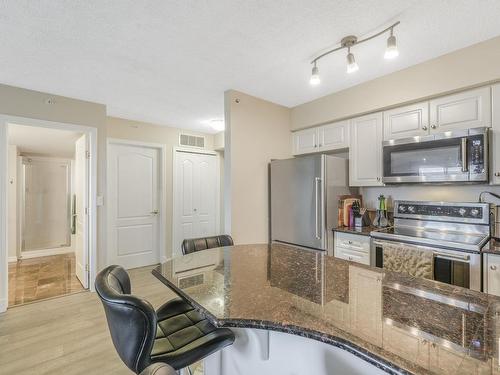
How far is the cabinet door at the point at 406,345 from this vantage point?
2.02ft

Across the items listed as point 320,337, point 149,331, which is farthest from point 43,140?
point 320,337

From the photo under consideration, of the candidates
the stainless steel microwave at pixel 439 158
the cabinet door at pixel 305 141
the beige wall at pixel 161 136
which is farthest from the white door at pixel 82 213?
the stainless steel microwave at pixel 439 158

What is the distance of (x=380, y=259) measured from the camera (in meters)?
2.33

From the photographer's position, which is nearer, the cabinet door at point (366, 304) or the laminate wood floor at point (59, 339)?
the cabinet door at point (366, 304)

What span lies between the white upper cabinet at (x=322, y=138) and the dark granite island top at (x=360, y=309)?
1971mm

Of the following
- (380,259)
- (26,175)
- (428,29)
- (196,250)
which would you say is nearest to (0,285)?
(196,250)

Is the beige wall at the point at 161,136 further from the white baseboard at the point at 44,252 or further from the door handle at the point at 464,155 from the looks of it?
the door handle at the point at 464,155

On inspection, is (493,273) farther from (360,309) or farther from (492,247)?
(360,309)

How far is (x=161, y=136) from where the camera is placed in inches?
173

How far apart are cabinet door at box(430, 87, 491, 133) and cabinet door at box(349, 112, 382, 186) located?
0.50 m

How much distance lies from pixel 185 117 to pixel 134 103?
790mm

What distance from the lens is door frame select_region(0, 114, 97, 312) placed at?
2.70 metres

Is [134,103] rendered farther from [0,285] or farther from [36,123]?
[0,285]

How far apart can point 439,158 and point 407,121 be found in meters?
0.48
